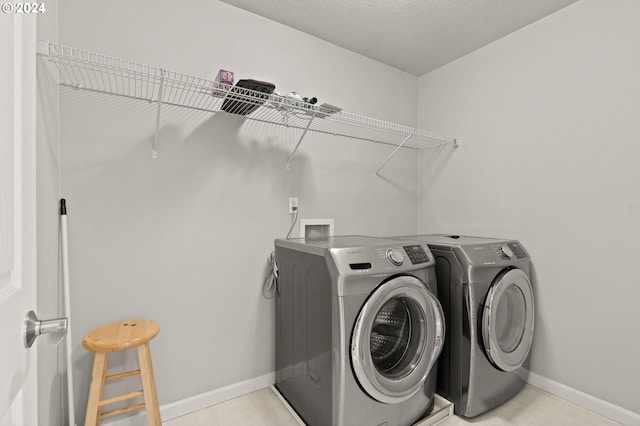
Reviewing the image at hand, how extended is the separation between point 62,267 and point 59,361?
0.45 metres

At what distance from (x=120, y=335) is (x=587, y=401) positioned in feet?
8.81

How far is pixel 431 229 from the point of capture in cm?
287

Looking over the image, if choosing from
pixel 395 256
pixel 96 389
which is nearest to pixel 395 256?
pixel 395 256

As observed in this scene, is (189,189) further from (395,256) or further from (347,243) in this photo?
(395,256)

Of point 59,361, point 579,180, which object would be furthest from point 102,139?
point 579,180

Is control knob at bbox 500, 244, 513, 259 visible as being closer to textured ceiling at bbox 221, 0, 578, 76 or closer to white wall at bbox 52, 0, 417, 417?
white wall at bbox 52, 0, 417, 417

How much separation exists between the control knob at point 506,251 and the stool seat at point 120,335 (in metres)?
2.04

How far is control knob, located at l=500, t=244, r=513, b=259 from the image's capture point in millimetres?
1953

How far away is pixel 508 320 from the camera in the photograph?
201cm

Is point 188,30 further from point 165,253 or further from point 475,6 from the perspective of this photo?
point 475,6

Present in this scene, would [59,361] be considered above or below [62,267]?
below

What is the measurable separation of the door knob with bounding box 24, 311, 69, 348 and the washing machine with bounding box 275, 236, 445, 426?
1.02m

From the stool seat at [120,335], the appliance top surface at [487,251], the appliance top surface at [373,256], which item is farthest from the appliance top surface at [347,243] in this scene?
the stool seat at [120,335]
